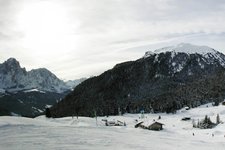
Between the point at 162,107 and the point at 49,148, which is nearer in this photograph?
the point at 49,148

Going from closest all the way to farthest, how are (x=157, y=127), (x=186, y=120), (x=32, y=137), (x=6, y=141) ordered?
1. (x=6, y=141)
2. (x=32, y=137)
3. (x=157, y=127)
4. (x=186, y=120)

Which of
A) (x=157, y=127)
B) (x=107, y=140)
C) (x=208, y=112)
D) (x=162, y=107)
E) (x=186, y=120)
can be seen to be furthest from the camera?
(x=162, y=107)

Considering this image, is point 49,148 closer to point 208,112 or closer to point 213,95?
point 208,112

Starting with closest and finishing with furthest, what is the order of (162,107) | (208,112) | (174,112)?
(208,112) → (174,112) → (162,107)

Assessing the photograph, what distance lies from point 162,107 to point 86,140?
158 metres

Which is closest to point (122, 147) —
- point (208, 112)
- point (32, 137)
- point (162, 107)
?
point (32, 137)

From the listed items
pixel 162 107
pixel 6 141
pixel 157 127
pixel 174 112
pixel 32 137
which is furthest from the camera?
pixel 162 107

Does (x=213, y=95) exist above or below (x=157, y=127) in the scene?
above

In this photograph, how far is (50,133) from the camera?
39.0m

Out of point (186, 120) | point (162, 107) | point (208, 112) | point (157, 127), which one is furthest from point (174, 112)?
point (157, 127)

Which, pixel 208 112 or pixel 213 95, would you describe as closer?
pixel 208 112

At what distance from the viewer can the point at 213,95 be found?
19625 cm

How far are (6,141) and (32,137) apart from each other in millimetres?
3480

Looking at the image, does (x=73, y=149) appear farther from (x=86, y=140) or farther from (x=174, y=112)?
(x=174, y=112)
